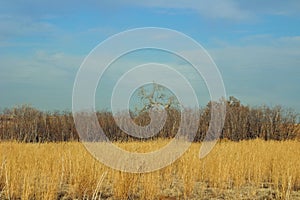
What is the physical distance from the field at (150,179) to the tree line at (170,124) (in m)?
10.7

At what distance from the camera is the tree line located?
19.7 meters

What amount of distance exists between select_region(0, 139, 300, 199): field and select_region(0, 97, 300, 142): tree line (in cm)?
1071

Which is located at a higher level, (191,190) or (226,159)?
(226,159)

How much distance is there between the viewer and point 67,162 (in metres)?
7.08

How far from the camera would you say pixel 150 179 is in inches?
228

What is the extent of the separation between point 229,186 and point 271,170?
1.87m

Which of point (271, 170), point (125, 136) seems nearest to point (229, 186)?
point (271, 170)

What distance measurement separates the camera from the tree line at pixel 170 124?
19.7 metres

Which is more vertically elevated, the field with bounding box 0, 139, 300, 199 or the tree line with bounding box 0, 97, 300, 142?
the tree line with bounding box 0, 97, 300, 142

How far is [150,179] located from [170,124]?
14.3 m

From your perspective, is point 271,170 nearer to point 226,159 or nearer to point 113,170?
point 226,159

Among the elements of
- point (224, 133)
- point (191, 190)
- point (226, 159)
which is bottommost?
point (191, 190)

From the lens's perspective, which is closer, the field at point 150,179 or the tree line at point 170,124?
the field at point 150,179

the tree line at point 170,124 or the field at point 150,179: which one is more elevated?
the tree line at point 170,124
